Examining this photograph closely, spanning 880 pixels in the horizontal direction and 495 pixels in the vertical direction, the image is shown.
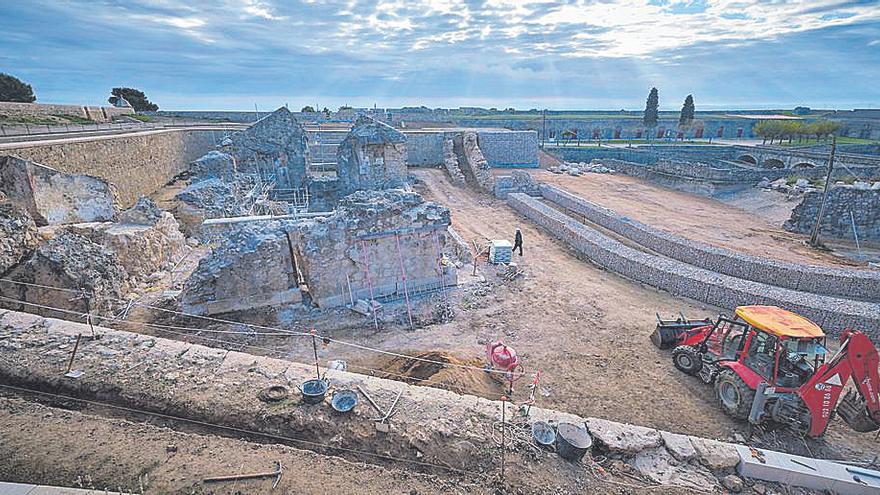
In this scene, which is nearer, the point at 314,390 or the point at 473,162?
the point at 314,390

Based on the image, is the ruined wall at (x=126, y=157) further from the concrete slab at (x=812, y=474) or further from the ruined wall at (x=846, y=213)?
the ruined wall at (x=846, y=213)

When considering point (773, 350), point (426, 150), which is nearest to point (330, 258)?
point (773, 350)

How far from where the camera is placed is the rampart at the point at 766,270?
40.0 ft

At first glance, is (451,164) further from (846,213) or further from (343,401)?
(343,401)

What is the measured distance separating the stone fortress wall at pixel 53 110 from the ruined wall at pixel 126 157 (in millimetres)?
8755

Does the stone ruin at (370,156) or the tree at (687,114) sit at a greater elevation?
the tree at (687,114)

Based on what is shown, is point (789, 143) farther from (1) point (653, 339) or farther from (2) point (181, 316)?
(2) point (181, 316)

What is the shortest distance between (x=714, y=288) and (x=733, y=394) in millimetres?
5248

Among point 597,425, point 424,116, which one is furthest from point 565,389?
point 424,116

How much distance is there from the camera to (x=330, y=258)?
422 inches

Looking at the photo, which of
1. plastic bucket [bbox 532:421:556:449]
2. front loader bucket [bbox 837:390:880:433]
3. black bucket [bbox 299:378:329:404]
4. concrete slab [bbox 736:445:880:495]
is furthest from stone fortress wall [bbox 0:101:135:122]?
front loader bucket [bbox 837:390:880:433]

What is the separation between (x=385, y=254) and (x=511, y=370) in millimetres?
4757

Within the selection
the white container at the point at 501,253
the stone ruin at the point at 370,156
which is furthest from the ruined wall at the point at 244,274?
the stone ruin at the point at 370,156

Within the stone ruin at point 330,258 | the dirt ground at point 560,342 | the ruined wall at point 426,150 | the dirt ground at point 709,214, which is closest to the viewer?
the dirt ground at point 560,342
